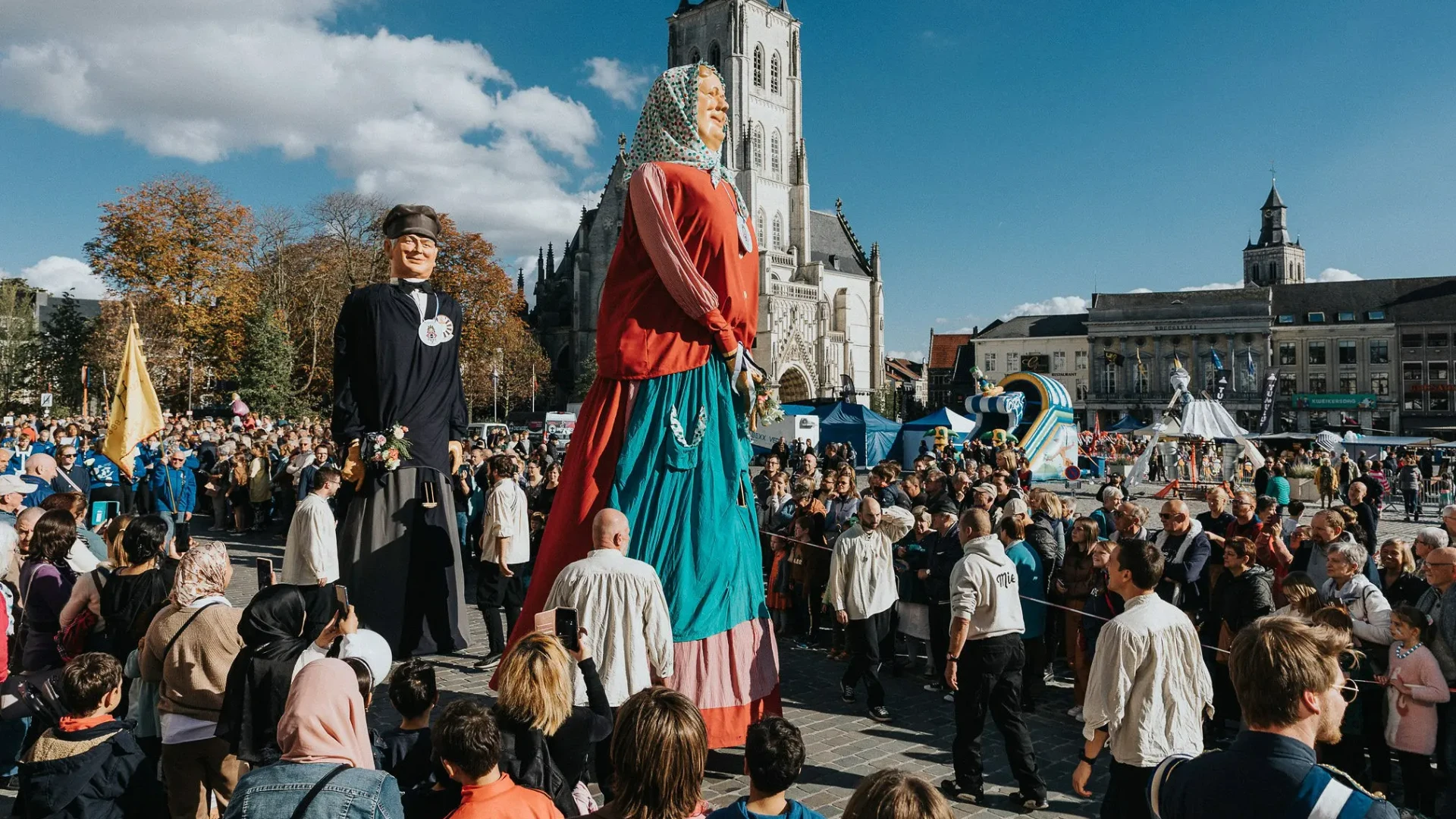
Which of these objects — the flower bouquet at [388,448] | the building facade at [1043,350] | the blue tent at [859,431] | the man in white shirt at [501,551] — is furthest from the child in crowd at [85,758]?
the building facade at [1043,350]

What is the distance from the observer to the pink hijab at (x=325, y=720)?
275 centimetres

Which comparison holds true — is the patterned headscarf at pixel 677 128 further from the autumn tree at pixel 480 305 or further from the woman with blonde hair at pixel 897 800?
the autumn tree at pixel 480 305

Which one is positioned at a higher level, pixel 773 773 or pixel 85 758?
pixel 773 773

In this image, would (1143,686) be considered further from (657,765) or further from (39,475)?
(39,475)

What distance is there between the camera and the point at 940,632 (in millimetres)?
7215

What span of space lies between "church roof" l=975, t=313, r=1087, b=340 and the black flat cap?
81.6 meters

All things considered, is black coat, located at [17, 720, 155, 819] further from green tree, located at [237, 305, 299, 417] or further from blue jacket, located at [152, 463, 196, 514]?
green tree, located at [237, 305, 299, 417]

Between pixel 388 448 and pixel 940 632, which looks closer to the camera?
pixel 388 448

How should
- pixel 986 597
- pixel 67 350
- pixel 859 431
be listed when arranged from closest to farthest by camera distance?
pixel 986 597, pixel 859 431, pixel 67 350

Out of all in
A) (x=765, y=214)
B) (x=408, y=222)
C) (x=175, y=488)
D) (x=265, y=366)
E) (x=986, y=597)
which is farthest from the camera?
(x=765, y=214)

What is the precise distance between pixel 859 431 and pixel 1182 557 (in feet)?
79.4

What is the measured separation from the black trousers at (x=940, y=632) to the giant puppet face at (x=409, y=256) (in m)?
4.42

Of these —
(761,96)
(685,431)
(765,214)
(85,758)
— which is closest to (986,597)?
(685,431)

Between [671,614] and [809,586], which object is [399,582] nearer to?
[671,614]
